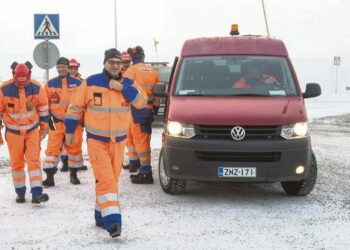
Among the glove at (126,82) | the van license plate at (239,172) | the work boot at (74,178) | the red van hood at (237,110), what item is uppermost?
the glove at (126,82)

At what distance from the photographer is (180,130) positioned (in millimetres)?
7113

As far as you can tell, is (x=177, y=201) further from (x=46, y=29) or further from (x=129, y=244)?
(x=46, y=29)

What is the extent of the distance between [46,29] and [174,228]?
8804mm

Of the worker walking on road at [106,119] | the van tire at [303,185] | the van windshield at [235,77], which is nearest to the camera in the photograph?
the worker walking on road at [106,119]

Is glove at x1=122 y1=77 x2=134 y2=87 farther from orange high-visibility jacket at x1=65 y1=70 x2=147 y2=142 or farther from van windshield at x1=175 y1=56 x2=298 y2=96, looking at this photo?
van windshield at x1=175 y1=56 x2=298 y2=96

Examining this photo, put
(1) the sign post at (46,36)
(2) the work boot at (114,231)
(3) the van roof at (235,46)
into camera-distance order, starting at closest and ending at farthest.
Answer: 1. (2) the work boot at (114,231)
2. (3) the van roof at (235,46)
3. (1) the sign post at (46,36)

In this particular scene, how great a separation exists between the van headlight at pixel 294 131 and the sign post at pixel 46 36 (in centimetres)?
784

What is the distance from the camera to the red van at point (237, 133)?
692 cm

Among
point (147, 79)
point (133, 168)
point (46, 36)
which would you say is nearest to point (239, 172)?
point (147, 79)

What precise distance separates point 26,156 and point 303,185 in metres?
3.49

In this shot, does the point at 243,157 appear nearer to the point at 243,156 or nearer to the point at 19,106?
the point at 243,156

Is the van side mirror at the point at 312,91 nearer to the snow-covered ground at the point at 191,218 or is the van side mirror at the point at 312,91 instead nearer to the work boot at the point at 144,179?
the snow-covered ground at the point at 191,218

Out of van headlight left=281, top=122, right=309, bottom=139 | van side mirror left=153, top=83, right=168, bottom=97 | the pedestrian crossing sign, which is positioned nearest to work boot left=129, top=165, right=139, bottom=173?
van side mirror left=153, top=83, right=168, bottom=97

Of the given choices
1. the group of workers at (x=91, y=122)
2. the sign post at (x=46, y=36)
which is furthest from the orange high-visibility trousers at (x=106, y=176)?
the sign post at (x=46, y=36)
